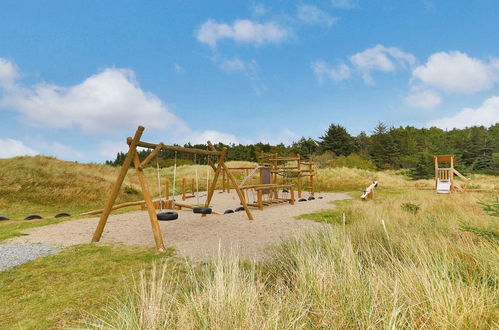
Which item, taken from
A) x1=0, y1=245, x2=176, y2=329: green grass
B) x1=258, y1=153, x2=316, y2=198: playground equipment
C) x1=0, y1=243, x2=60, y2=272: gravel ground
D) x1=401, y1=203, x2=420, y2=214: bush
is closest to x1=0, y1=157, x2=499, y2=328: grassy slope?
x1=0, y1=245, x2=176, y2=329: green grass

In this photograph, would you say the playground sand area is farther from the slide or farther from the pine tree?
the pine tree

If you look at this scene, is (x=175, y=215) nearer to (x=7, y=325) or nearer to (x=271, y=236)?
(x=271, y=236)

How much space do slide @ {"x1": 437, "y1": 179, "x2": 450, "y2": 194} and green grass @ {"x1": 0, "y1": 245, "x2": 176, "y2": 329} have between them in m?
15.7

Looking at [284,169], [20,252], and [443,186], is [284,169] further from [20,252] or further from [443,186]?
[20,252]

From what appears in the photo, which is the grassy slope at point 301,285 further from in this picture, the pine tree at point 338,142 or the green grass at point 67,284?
the pine tree at point 338,142

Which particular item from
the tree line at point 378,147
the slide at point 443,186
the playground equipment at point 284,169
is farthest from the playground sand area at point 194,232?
the tree line at point 378,147

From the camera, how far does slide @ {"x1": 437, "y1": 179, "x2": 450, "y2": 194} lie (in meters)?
15.8

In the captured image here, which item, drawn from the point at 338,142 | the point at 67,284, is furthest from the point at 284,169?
the point at 338,142

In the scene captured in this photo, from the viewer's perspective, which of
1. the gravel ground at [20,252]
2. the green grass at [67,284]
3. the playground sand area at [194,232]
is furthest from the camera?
the playground sand area at [194,232]

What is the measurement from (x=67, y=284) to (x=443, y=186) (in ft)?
58.7

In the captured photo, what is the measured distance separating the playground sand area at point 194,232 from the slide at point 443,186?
10.6 metres

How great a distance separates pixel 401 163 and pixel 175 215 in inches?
1629

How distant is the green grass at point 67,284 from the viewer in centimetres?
315

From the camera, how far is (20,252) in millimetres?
5719
